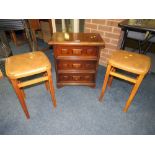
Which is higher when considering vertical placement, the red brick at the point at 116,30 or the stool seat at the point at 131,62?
the red brick at the point at 116,30

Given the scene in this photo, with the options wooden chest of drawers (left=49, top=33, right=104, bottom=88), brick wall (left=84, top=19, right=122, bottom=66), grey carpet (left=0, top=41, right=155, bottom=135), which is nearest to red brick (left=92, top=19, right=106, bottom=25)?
brick wall (left=84, top=19, right=122, bottom=66)

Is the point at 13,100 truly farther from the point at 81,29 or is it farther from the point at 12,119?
the point at 81,29

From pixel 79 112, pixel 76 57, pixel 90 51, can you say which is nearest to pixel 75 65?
pixel 76 57

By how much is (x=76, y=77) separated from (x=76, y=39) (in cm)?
51

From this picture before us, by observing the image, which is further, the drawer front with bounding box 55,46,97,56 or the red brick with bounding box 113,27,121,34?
the red brick with bounding box 113,27,121,34

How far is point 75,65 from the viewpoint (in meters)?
1.53

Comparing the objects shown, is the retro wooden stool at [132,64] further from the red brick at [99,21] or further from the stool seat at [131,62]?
the red brick at [99,21]

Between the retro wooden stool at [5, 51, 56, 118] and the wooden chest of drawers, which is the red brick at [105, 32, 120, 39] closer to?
the wooden chest of drawers

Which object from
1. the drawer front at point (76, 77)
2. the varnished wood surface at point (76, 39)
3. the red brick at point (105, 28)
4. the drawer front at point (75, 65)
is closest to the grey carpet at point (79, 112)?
the drawer front at point (76, 77)

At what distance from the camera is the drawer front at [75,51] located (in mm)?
1363

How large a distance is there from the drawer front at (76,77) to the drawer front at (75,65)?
97mm

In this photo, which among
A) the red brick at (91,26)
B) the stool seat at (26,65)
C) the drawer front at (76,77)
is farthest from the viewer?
the red brick at (91,26)

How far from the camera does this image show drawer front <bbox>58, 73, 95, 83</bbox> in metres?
1.62
